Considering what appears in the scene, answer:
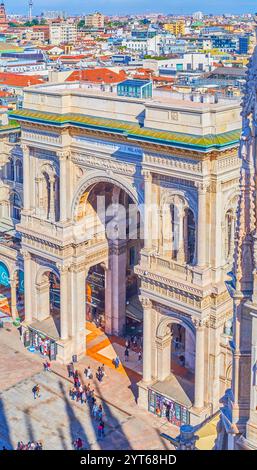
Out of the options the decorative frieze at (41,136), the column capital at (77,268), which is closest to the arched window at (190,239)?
the column capital at (77,268)

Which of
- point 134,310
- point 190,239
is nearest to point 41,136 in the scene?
point 190,239

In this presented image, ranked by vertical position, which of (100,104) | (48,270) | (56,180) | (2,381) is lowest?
(2,381)

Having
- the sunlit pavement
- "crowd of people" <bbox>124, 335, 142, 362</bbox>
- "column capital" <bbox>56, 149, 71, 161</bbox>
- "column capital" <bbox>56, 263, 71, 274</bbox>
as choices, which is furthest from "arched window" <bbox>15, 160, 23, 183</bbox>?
"crowd of people" <bbox>124, 335, 142, 362</bbox>

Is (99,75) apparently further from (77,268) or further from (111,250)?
(77,268)

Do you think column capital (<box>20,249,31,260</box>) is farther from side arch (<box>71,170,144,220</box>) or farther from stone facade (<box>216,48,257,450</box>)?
stone facade (<box>216,48,257,450</box>)

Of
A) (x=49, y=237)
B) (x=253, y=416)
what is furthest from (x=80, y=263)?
(x=253, y=416)
